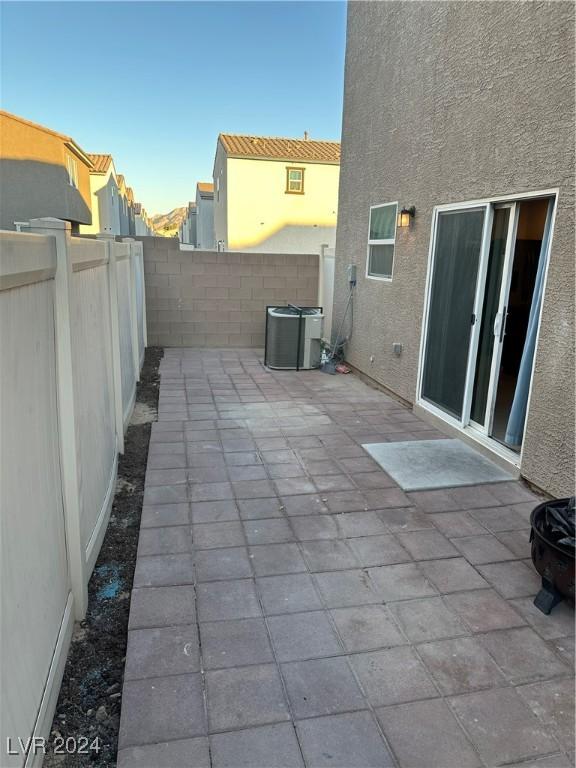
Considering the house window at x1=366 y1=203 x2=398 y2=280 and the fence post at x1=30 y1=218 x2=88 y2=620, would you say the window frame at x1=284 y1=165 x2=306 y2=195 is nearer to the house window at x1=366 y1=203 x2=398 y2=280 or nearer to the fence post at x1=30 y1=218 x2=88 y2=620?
the house window at x1=366 y1=203 x2=398 y2=280

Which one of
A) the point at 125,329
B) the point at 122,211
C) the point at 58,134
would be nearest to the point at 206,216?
the point at 122,211

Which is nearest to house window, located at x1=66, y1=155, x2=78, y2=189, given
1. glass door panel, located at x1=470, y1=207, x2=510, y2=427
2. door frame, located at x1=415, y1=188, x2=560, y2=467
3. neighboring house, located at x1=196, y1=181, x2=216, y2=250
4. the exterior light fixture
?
neighboring house, located at x1=196, y1=181, x2=216, y2=250

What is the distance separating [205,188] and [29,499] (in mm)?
28974

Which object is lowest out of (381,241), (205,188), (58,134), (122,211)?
(381,241)

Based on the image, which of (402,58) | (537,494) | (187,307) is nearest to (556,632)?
(537,494)

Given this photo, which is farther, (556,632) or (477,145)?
(477,145)

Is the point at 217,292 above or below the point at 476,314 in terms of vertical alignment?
below

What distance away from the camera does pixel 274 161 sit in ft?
54.0

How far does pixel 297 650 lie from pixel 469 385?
3074 millimetres

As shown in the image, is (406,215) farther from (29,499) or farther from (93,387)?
(29,499)

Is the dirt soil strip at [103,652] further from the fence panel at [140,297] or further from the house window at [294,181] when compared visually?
the house window at [294,181]

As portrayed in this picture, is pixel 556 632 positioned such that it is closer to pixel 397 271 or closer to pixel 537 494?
pixel 537 494

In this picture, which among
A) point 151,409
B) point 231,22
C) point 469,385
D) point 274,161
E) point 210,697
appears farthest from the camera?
point 274,161

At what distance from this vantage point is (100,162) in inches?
868
